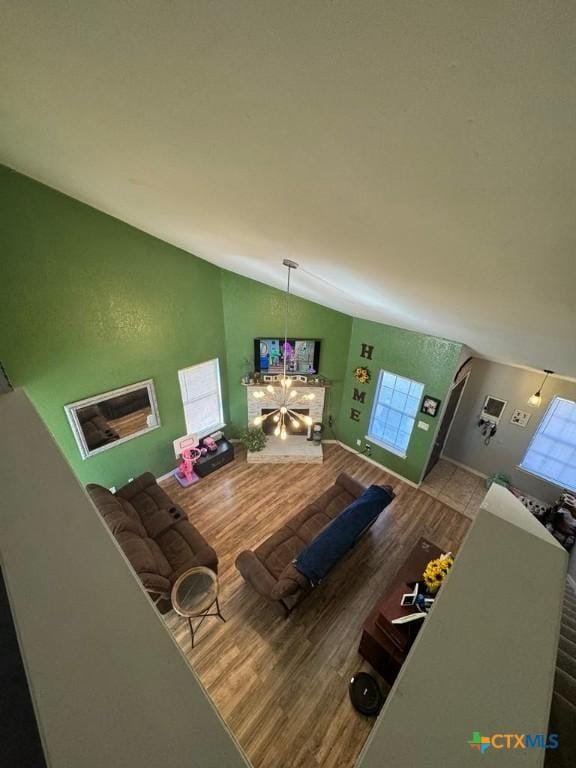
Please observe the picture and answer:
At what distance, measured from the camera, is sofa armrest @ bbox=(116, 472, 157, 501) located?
470 centimetres

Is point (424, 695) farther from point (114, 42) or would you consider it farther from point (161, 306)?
point (161, 306)

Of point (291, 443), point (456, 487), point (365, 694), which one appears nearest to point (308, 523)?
point (365, 694)

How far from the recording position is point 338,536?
3949mm

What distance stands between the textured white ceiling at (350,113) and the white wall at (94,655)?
1.34 m

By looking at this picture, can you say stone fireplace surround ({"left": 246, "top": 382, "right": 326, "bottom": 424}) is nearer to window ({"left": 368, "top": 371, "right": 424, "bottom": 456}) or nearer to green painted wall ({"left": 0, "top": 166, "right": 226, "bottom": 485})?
window ({"left": 368, "top": 371, "right": 424, "bottom": 456})

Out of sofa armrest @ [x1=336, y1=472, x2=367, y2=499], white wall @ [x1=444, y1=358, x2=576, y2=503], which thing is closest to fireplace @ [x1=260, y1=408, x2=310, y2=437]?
sofa armrest @ [x1=336, y1=472, x2=367, y2=499]

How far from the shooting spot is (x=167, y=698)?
0.69 metres

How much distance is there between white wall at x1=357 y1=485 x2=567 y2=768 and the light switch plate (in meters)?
5.65

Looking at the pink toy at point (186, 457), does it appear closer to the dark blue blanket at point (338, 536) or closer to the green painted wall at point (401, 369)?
the dark blue blanket at point (338, 536)

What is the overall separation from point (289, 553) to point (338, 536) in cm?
78

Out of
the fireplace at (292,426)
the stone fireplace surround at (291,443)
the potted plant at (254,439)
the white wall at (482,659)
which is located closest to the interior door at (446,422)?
the stone fireplace surround at (291,443)

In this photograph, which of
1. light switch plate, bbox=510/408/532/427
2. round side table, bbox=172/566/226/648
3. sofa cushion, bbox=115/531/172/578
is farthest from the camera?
light switch plate, bbox=510/408/532/427

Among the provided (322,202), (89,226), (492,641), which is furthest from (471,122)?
(89,226)

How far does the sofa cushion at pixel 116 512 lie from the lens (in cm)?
384
